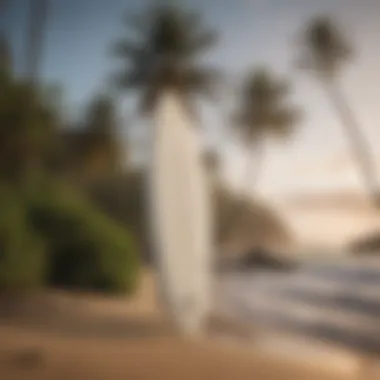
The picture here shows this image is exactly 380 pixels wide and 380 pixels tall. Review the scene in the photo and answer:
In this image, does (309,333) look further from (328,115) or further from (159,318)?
(328,115)

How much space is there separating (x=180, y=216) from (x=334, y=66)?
555 millimetres

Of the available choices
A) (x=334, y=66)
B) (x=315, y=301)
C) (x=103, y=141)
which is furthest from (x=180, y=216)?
(x=334, y=66)

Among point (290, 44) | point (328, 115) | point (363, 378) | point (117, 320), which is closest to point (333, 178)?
point (328, 115)

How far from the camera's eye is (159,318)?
1.70 metres

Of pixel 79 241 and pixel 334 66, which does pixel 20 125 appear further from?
pixel 334 66

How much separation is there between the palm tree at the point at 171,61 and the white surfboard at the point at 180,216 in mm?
33

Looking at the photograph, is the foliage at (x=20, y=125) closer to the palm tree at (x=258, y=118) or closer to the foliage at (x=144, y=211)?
the foliage at (x=144, y=211)

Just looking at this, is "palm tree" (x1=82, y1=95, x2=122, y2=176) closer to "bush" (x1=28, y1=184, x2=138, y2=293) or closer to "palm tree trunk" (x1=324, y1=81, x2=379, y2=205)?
"bush" (x1=28, y1=184, x2=138, y2=293)

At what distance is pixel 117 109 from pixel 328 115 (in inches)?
21.6

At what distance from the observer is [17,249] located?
1.76m

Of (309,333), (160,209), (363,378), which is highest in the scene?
(160,209)

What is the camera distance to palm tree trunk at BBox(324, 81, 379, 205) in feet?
5.61

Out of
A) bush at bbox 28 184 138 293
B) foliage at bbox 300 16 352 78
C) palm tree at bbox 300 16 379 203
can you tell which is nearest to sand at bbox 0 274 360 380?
bush at bbox 28 184 138 293

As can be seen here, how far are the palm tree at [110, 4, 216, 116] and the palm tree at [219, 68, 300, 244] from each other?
0.11 metres
